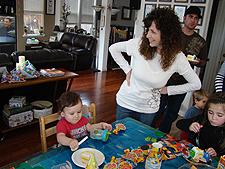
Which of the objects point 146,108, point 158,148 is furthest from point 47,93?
point 158,148

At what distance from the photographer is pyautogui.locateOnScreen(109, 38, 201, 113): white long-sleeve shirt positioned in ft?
5.09

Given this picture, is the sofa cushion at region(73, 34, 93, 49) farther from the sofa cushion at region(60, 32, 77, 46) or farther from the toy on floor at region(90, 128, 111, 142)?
the toy on floor at region(90, 128, 111, 142)

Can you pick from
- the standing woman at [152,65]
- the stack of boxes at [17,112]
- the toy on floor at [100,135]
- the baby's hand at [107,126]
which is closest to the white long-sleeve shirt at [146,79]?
the standing woman at [152,65]

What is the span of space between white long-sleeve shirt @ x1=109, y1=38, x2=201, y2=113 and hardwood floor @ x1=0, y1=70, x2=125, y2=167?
1351 mm

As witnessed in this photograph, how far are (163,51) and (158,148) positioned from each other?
2.33ft

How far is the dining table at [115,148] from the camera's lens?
1.10 m

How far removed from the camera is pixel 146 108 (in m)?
1.67

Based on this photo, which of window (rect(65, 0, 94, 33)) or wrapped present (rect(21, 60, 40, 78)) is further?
window (rect(65, 0, 94, 33))

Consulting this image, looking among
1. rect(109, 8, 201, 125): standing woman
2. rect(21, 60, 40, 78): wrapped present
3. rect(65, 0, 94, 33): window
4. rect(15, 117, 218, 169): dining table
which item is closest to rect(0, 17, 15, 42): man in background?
rect(65, 0, 94, 33): window

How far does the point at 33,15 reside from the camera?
7145 mm

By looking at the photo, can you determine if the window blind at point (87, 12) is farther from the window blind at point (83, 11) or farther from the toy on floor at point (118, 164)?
the toy on floor at point (118, 164)

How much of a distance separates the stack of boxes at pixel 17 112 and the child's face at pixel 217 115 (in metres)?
2.11

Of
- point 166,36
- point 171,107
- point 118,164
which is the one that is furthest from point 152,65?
A: point 171,107

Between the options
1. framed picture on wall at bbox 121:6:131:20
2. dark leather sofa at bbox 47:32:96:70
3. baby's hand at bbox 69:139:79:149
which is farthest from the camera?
framed picture on wall at bbox 121:6:131:20
